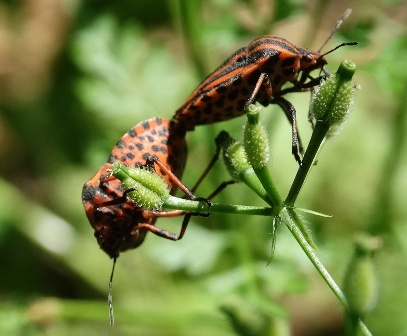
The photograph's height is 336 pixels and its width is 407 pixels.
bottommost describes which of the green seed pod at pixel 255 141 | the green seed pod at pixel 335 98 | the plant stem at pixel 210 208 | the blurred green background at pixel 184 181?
the plant stem at pixel 210 208

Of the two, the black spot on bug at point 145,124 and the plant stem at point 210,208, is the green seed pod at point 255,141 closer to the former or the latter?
the plant stem at point 210,208

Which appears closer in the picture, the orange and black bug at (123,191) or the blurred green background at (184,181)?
the orange and black bug at (123,191)

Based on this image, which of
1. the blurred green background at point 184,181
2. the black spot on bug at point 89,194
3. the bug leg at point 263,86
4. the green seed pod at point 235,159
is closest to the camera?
the green seed pod at point 235,159

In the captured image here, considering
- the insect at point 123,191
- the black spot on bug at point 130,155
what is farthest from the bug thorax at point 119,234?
the black spot on bug at point 130,155

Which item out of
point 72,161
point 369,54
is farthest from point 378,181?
point 72,161

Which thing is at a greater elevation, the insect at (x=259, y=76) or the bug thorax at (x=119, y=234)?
the insect at (x=259, y=76)


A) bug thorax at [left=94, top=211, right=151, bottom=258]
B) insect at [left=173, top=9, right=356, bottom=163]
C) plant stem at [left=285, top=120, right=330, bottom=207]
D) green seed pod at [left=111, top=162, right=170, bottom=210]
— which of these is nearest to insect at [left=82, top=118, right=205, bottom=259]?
bug thorax at [left=94, top=211, right=151, bottom=258]
